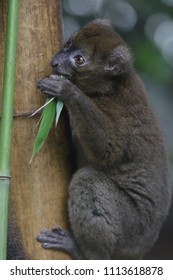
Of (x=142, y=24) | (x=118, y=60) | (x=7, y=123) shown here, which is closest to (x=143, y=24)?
(x=142, y=24)

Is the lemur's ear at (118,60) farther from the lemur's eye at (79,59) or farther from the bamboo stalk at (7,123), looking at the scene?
the bamboo stalk at (7,123)

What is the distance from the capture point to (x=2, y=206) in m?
3.73

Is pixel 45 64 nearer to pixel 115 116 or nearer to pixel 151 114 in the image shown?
pixel 115 116

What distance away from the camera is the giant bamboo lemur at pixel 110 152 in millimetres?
5191

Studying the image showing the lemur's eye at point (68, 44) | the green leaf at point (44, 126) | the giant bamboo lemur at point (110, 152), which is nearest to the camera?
the green leaf at point (44, 126)

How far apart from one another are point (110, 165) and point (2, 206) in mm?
1907

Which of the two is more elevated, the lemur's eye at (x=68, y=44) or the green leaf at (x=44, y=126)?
the lemur's eye at (x=68, y=44)

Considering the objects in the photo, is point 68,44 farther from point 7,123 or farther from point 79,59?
point 7,123

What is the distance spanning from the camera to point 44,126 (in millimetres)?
4488

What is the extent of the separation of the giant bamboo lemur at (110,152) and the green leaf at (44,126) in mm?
371

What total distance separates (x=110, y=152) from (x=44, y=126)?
107 centimetres

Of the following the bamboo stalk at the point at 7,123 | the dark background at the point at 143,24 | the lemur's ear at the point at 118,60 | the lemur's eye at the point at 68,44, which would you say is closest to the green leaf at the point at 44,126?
the bamboo stalk at the point at 7,123

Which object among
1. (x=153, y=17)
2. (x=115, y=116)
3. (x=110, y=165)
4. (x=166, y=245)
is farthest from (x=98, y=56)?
(x=166, y=245)

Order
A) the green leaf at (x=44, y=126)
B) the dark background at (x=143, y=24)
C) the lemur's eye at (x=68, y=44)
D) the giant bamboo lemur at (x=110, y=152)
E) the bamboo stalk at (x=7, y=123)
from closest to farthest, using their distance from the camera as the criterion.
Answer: the bamboo stalk at (x=7, y=123)
the green leaf at (x=44, y=126)
the giant bamboo lemur at (x=110, y=152)
the lemur's eye at (x=68, y=44)
the dark background at (x=143, y=24)
